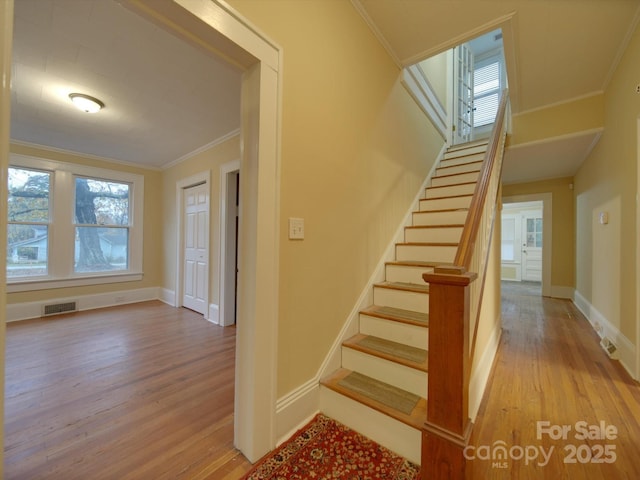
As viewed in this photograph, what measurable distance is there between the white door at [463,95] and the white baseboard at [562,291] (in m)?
3.50

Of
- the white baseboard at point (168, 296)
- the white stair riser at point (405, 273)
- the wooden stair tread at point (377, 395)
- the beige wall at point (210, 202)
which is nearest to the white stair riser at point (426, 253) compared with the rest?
the white stair riser at point (405, 273)

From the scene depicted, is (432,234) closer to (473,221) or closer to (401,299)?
(401,299)

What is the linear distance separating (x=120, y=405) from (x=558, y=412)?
2.98m

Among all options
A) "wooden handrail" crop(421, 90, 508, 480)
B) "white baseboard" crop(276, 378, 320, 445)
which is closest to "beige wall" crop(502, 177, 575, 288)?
"wooden handrail" crop(421, 90, 508, 480)

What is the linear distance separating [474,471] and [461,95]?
5.81 m

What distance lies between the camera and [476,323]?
5.04 feet

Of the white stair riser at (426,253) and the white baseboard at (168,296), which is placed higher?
the white stair riser at (426,253)

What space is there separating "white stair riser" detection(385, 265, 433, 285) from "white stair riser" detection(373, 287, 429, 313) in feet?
0.87

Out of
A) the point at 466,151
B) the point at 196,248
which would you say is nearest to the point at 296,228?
the point at 196,248

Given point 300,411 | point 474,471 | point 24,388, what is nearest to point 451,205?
point 474,471

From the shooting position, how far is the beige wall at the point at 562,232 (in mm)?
5023

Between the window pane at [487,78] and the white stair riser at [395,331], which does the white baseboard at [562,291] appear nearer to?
the window pane at [487,78]

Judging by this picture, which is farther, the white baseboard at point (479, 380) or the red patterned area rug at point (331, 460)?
the white baseboard at point (479, 380)

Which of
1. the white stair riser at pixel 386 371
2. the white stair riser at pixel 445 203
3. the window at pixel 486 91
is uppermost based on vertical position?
the window at pixel 486 91
